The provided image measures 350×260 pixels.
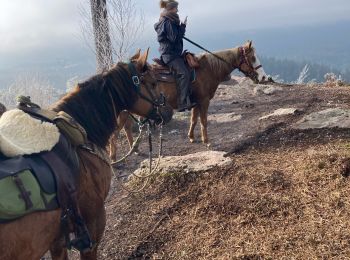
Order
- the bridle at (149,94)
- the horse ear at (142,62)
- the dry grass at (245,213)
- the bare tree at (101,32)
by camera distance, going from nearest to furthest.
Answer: the dry grass at (245,213)
the bridle at (149,94)
the horse ear at (142,62)
the bare tree at (101,32)

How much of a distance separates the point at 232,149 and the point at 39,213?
201 inches

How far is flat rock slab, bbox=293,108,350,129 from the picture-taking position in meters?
7.32

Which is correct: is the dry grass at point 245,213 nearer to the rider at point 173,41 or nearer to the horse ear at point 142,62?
the horse ear at point 142,62

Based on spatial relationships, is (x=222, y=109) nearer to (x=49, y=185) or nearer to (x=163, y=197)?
(x=163, y=197)

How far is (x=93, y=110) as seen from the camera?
12.5ft

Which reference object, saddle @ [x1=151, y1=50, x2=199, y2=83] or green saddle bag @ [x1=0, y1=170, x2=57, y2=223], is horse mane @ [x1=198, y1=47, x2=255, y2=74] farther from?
green saddle bag @ [x1=0, y1=170, x2=57, y2=223]

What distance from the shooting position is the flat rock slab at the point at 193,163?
19.8ft

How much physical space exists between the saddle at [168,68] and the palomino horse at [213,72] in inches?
7.7

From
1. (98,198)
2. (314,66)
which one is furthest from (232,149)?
(314,66)

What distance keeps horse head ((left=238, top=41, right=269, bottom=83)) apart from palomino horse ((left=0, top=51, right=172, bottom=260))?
4.67 m

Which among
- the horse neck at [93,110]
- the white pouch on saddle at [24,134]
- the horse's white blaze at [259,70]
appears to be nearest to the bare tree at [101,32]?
the horse's white blaze at [259,70]

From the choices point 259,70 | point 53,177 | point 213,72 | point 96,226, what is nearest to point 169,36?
point 213,72

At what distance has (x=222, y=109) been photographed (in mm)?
11891

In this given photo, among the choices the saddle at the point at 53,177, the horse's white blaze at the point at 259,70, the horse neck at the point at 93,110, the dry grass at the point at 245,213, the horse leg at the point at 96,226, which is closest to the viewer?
the saddle at the point at 53,177
